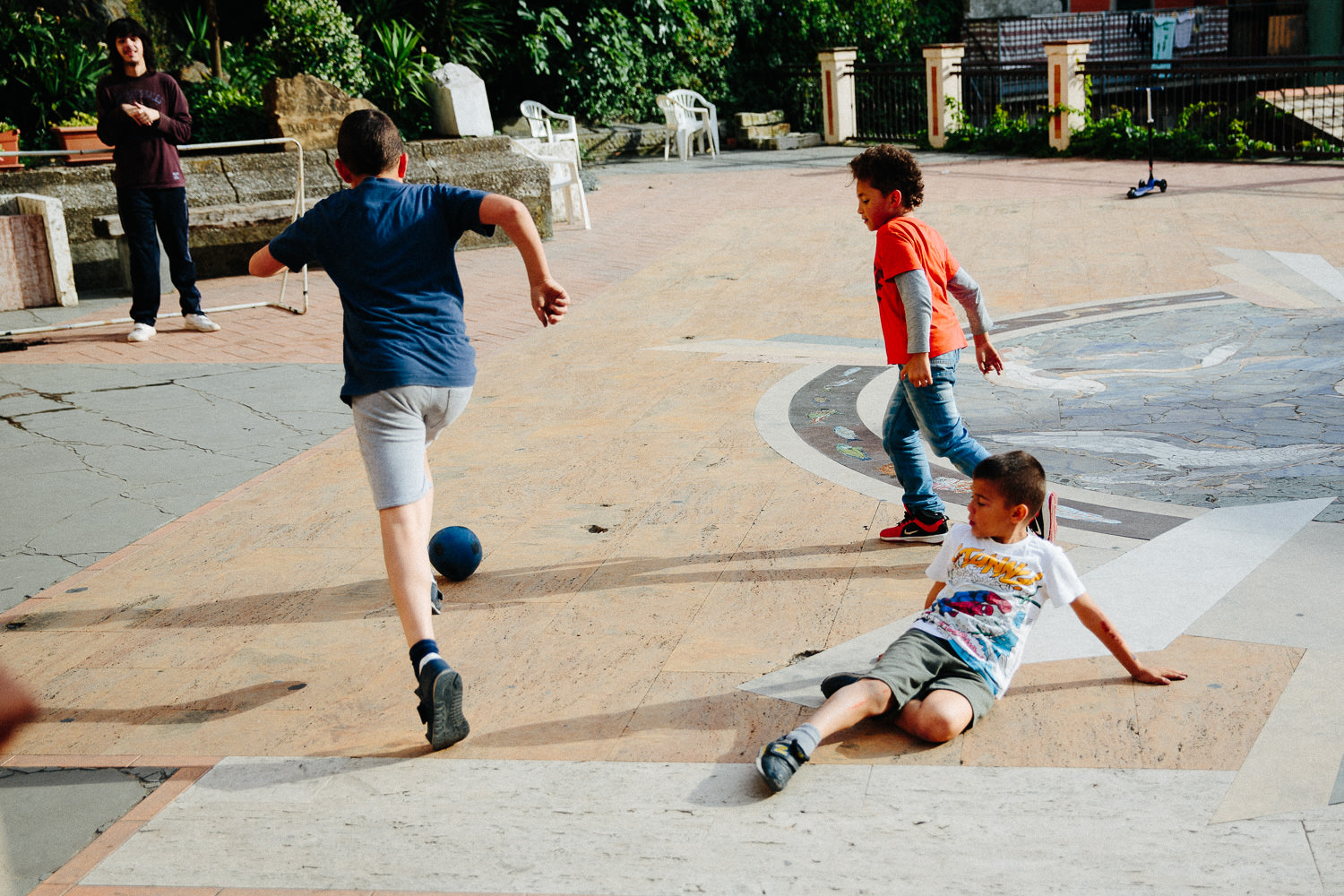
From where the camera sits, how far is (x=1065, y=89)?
58.4 ft

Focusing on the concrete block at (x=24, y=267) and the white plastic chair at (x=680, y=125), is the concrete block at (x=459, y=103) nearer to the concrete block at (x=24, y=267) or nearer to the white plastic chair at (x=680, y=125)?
the concrete block at (x=24, y=267)

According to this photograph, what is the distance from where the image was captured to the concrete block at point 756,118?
22047 mm

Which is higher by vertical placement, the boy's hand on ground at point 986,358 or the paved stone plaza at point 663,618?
the boy's hand on ground at point 986,358

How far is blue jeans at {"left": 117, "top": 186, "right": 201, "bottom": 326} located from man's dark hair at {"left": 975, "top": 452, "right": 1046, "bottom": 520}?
6.63 meters

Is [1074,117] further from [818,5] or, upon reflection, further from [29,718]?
[29,718]

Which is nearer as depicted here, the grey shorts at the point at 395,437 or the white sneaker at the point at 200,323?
the grey shorts at the point at 395,437

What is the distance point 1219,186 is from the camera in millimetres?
13594

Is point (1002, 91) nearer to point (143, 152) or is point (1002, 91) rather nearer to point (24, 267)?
point (24, 267)

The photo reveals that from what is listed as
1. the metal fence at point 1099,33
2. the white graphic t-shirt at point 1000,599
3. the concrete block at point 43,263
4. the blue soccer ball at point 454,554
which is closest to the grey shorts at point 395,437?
the blue soccer ball at point 454,554

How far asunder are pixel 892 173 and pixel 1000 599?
5.16ft

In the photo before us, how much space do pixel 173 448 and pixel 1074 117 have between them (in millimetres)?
14920

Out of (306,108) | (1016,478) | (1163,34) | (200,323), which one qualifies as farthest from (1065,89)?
(1016,478)

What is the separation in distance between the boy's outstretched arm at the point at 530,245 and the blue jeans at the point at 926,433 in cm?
136

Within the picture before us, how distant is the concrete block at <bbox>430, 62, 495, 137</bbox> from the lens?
1367cm
